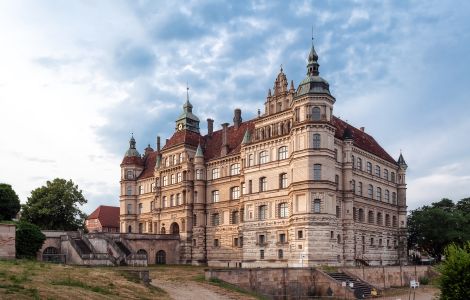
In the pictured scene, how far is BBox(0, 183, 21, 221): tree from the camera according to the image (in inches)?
→ 2097

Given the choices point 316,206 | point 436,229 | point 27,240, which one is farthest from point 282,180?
point 27,240

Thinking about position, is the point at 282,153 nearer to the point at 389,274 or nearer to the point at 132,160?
the point at 389,274

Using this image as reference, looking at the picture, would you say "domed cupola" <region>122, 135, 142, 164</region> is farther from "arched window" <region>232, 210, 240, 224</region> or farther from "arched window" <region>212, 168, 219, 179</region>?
"arched window" <region>232, 210, 240, 224</region>

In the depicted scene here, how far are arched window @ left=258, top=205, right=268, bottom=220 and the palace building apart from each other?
0.12 meters

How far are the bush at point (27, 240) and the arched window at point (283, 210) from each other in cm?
2552

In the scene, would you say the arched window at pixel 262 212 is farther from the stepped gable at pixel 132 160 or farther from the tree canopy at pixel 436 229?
the stepped gable at pixel 132 160

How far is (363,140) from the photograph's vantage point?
230 feet

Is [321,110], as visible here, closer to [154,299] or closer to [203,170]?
[203,170]

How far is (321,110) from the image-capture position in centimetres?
5625

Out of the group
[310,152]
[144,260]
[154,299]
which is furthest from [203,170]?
[154,299]

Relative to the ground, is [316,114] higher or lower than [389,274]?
higher

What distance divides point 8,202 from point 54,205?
1967cm

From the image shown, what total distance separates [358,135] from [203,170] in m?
21.1

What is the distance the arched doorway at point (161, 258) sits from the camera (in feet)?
232
